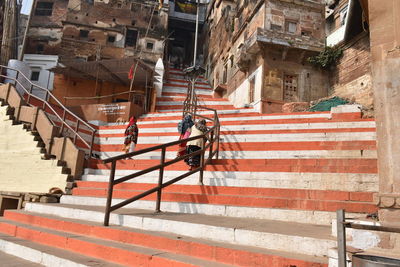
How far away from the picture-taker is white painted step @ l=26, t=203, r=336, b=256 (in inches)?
118

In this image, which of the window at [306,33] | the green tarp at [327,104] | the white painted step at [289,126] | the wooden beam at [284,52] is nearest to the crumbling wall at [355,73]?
the green tarp at [327,104]

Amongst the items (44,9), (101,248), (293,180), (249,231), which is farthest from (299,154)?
(44,9)

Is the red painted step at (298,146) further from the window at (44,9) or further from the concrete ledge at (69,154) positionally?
the window at (44,9)

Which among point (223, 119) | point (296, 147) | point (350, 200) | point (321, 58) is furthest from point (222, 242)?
point (321, 58)

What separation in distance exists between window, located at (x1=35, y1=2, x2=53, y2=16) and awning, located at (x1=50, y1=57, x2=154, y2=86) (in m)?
12.1

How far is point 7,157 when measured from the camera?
9.11m

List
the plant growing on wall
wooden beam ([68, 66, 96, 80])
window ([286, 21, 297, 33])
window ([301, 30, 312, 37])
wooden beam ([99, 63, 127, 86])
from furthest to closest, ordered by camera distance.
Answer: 1. wooden beam ([68, 66, 96, 80])
2. wooden beam ([99, 63, 127, 86])
3. window ([301, 30, 312, 37])
4. window ([286, 21, 297, 33])
5. the plant growing on wall

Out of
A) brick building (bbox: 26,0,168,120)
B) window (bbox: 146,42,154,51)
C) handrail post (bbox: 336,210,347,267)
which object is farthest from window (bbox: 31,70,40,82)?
handrail post (bbox: 336,210,347,267)

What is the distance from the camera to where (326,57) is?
1563 centimetres

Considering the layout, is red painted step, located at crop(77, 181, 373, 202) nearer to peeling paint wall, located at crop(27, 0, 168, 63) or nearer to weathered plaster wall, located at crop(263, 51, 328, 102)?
weathered plaster wall, located at crop(263, 51, 328, 102)

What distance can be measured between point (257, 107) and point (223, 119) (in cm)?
406

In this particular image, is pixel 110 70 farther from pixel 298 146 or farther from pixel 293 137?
pixel 298 146

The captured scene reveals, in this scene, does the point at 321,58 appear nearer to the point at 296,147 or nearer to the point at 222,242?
the point at 296,147

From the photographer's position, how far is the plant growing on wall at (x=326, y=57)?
50.8 feet
